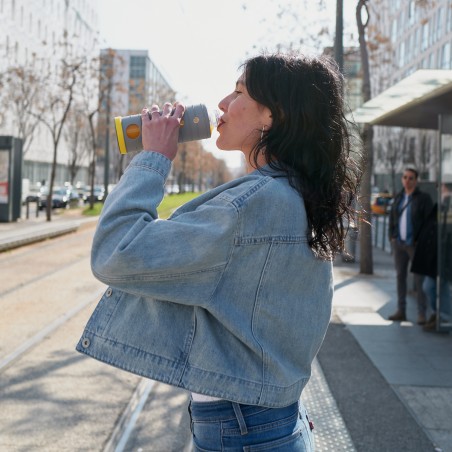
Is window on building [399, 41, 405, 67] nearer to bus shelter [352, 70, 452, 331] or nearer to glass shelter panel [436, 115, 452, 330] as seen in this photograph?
bus shelter [352, 70, 452, 331]

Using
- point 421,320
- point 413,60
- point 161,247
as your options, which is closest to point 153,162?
point 161,247

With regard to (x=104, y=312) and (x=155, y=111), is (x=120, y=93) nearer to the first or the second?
(x=155, y=111)

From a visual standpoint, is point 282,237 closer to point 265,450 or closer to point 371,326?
point 265,450

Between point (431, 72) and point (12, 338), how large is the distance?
17.9 ft

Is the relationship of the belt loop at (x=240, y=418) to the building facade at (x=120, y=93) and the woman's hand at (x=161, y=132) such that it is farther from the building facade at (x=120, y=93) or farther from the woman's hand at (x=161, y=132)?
the building facade at (x=120, y=93)

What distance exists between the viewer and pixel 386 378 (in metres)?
5.98

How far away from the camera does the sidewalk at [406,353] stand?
5.00m

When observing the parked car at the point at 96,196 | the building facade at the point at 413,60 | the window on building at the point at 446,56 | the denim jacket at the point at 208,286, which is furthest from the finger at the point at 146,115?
the window on building at the point at 446,56

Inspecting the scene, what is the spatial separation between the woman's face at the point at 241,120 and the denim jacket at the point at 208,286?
0.41ft

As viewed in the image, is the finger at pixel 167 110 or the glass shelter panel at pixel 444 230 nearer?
the finger at pixel 167 110

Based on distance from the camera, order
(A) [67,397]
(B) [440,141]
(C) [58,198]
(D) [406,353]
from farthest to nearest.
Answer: (C) [58,198] < (B) [440,141] < (D) [406,353] < (A) [67,397]

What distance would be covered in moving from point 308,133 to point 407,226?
282 inches

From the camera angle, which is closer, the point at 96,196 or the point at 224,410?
the point at 224,410

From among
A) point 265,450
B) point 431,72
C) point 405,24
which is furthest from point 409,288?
point 405,24
